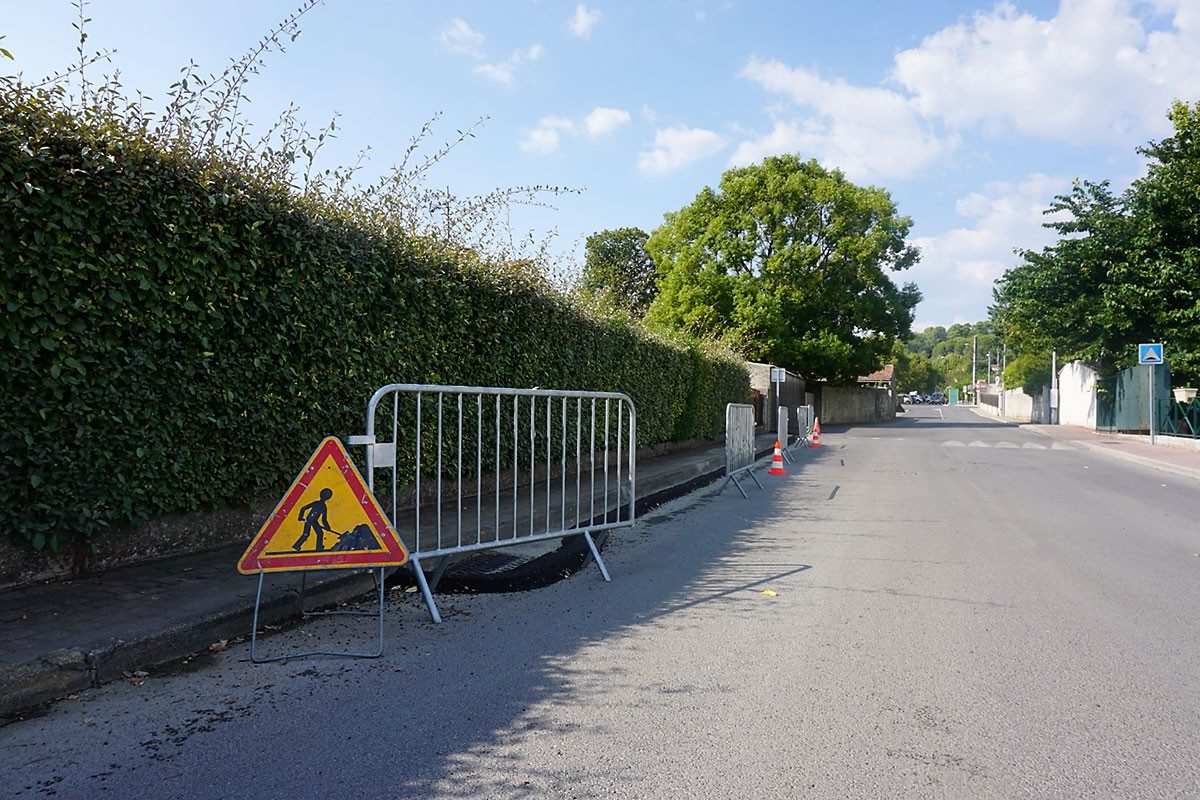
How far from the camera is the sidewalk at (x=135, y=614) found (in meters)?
3.71

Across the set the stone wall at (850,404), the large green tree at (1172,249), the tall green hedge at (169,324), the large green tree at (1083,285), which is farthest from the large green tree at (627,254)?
the tall green hedge at (169,324)

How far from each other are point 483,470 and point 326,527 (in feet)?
15.7

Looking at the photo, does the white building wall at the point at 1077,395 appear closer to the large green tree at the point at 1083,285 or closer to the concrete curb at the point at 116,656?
the large green tree at the point at 1083,285

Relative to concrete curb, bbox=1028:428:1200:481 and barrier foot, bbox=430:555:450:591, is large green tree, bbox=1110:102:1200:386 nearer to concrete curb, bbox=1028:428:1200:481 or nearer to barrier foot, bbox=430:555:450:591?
concrete curb, bbox=1028:428:1200:481

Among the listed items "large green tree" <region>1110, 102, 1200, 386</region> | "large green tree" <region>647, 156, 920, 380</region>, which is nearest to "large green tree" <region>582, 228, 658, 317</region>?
"large green tree" <region>647, 156, 920, 380</region>

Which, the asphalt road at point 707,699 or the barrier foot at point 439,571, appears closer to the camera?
the asphalt road at point 707,699

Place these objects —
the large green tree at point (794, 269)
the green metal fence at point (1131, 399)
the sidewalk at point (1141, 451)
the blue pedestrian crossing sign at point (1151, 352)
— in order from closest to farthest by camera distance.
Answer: the sidewalk at point (1141, 451), the blue pedestrian crossing sign at point (1151, 352), the green metal fence at point (1131, 399), the large green tree at point (794, 269)

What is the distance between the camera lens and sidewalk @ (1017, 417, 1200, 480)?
55.4 feet

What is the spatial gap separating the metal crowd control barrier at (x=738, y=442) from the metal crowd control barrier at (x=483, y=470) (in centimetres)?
185

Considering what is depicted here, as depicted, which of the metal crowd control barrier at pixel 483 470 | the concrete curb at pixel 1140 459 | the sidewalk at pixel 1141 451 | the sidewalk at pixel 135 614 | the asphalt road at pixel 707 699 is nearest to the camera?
the asphalt road at pixel 707 699

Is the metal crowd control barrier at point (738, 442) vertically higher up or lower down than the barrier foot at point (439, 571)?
higher up

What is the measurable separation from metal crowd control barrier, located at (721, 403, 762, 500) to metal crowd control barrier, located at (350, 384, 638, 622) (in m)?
1.85

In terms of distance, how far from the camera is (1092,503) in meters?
11.0

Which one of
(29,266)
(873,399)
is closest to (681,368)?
(29,266)
